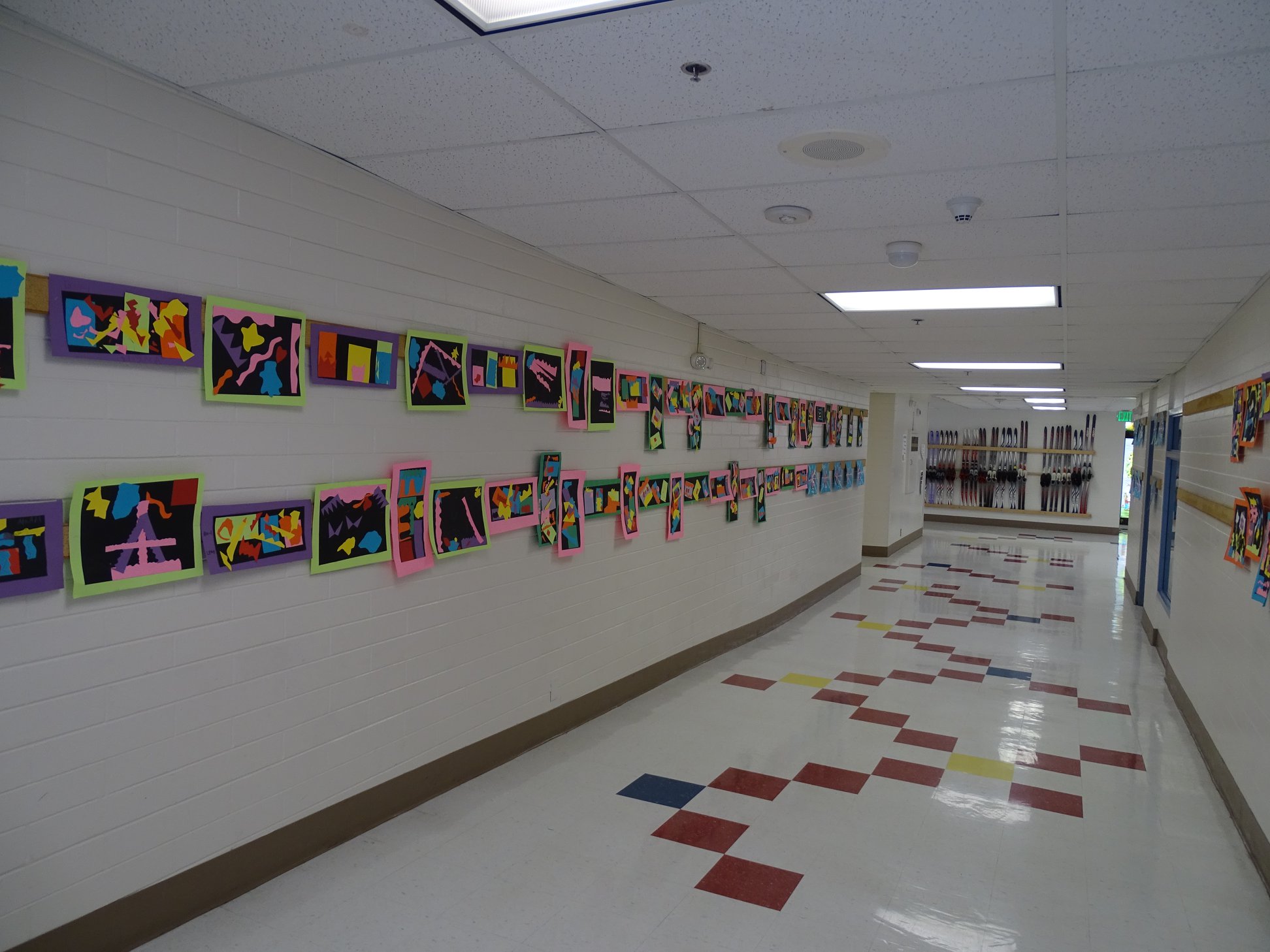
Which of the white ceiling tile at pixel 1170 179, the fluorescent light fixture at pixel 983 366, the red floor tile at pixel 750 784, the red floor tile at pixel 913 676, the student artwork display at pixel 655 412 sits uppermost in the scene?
the white ceiling tile at pixel 1170 179

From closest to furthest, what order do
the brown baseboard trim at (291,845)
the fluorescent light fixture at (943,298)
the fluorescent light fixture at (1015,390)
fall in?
1. the brown baseboard trim at (291,845)
2. the fluorescent light fixture at (943,298)
3. the fluorescent light fixture at (1015,390)

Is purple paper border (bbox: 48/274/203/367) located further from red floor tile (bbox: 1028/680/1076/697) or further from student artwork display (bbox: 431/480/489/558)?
red floor tile (bbox: 1028/680/1076/697)

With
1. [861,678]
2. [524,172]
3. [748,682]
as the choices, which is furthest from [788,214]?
[861,678]

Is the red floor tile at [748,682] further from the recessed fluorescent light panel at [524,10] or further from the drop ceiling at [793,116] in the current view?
the recessed fluorescent light panel at [524,10]

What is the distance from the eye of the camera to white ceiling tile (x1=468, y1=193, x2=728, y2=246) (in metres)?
3.05

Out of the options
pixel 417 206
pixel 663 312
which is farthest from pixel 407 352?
pixel 663 312

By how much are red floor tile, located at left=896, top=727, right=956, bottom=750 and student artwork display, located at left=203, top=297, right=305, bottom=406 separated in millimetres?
3518

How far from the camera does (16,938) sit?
206 cm

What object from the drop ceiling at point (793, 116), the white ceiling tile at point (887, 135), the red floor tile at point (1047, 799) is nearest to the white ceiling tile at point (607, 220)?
the drop ceiling at point (793, 116)

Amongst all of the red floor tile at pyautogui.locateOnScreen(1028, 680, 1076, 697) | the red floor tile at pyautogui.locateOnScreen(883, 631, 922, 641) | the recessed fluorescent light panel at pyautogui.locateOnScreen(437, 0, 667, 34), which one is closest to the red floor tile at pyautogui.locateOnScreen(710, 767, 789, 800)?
the red floor tile at pyautogui.locateOnScreen(1028, 680, 1076, 697)

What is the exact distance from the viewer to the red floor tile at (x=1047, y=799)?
3684 mm

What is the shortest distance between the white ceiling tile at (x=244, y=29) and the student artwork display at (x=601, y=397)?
8.08 feet

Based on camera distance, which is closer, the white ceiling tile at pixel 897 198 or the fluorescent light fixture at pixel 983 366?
the white ceiling tile at pixel 897 198

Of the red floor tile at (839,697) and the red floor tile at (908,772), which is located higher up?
the red floor tile at (908,772)
